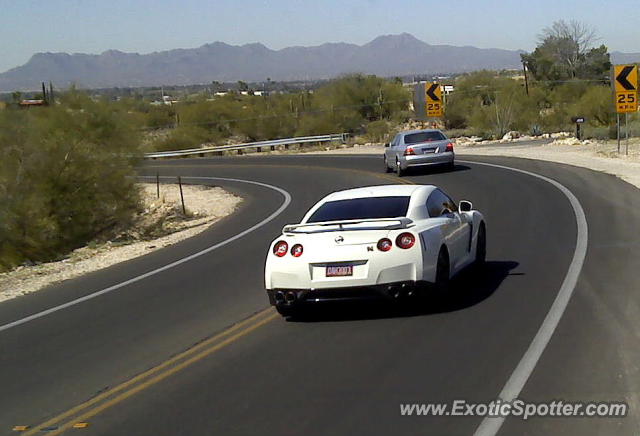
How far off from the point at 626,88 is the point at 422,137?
745 cm

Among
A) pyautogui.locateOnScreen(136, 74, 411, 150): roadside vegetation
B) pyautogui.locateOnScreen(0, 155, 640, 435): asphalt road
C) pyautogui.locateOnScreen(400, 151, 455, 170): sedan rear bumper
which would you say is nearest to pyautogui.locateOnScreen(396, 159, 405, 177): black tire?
pyautogui.locateOnScreen(400, 151, 455, 170): sedan rear bumper

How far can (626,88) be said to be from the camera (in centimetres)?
3378

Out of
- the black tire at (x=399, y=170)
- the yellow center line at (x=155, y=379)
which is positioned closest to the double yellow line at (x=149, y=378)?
the yellow center line at (x=155, y=379)

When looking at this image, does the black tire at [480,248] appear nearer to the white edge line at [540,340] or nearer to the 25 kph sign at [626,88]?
the white edge line at [540,340]

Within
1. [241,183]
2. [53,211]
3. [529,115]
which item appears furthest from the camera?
[529,115]

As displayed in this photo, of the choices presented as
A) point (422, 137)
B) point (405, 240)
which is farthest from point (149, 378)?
point (422, 137)

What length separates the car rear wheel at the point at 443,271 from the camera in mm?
10922

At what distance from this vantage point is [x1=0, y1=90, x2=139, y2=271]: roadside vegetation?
24.0 meters

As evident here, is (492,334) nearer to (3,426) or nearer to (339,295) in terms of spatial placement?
(339,295)

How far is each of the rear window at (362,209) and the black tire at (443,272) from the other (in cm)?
67

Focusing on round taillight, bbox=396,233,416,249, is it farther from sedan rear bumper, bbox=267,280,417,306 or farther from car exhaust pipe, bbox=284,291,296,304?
car exhaust pipe, bbox=284,291,296,304

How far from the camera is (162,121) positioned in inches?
3738

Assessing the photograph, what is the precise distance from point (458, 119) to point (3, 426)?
6722 cm

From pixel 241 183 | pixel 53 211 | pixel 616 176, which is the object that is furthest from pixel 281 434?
pixel 241 183
